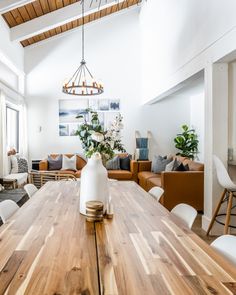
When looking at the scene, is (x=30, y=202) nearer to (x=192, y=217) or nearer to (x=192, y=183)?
(x=192, y=217)

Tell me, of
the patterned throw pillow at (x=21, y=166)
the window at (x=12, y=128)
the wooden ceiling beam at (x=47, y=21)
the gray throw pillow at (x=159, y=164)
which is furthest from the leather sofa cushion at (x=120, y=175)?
the wooden ceiling beam at (x=47, y=21)

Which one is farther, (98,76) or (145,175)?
(98,76)

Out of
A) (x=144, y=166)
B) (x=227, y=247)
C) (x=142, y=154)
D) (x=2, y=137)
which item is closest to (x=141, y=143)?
(x=142, y=154)

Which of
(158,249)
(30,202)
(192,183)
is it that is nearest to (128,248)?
(158,249)

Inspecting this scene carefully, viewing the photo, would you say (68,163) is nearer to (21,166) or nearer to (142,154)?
(21,166)

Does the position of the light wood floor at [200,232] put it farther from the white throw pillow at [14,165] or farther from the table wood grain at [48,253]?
the white throw pillow at [14,165]

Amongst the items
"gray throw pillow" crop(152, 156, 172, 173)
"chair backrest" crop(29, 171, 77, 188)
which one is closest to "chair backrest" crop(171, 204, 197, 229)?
"chair backrest" crop(29, 171, 77, 188)

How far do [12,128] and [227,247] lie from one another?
704 cm

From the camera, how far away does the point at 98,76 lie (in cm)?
807

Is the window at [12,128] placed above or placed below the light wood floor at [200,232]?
above

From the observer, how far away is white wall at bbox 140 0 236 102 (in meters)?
3.43

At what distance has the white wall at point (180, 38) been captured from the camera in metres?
3.43

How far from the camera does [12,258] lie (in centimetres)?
111

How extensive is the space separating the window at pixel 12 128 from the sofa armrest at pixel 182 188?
430 cm
